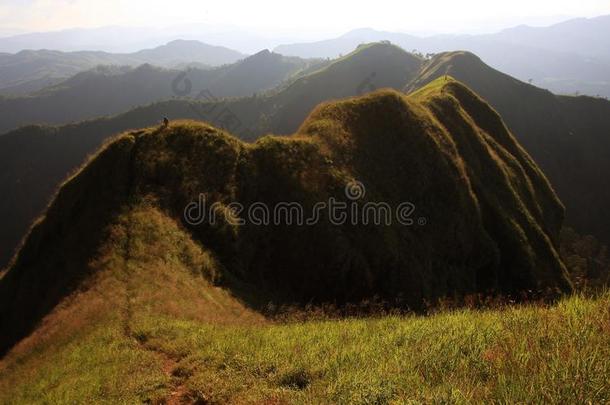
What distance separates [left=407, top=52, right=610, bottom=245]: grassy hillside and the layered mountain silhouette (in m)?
128

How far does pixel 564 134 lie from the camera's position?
17700cm

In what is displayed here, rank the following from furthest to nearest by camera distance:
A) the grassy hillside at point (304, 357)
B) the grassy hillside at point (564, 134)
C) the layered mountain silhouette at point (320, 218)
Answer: the grassy hillside at point (564, 134), the layered mountain silhouette at point (320, 218), the grassy hillside at point (304, 357)

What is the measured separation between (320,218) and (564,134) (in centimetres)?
18010

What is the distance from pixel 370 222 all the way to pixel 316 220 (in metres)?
4.81

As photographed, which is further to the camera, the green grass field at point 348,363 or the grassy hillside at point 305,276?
the grassy hillside at point 305,276

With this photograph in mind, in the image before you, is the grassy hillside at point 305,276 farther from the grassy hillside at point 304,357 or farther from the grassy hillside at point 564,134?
the grassy hillside at point 564,134

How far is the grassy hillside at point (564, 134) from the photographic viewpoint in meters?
160

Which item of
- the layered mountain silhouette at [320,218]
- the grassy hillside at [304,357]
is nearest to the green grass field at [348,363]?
the grassy hillside at [304,357]

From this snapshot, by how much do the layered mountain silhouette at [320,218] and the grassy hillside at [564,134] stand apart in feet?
419

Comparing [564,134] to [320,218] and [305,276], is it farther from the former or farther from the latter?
[305,276]

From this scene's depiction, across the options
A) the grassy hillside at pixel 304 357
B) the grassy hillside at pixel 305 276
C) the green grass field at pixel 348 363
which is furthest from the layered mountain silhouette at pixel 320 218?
the green grass field at pixel 348 363

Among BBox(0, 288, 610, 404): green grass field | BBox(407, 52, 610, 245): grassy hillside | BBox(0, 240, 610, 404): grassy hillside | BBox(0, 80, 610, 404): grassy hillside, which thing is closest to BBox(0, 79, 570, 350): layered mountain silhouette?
BBox(0, 80, 610, 404): grassy hillside

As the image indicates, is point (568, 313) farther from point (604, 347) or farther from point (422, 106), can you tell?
point (422, 106)

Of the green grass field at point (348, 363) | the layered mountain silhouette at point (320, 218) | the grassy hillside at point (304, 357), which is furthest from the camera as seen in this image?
the layered mountain silhouette at point (320, 218)
